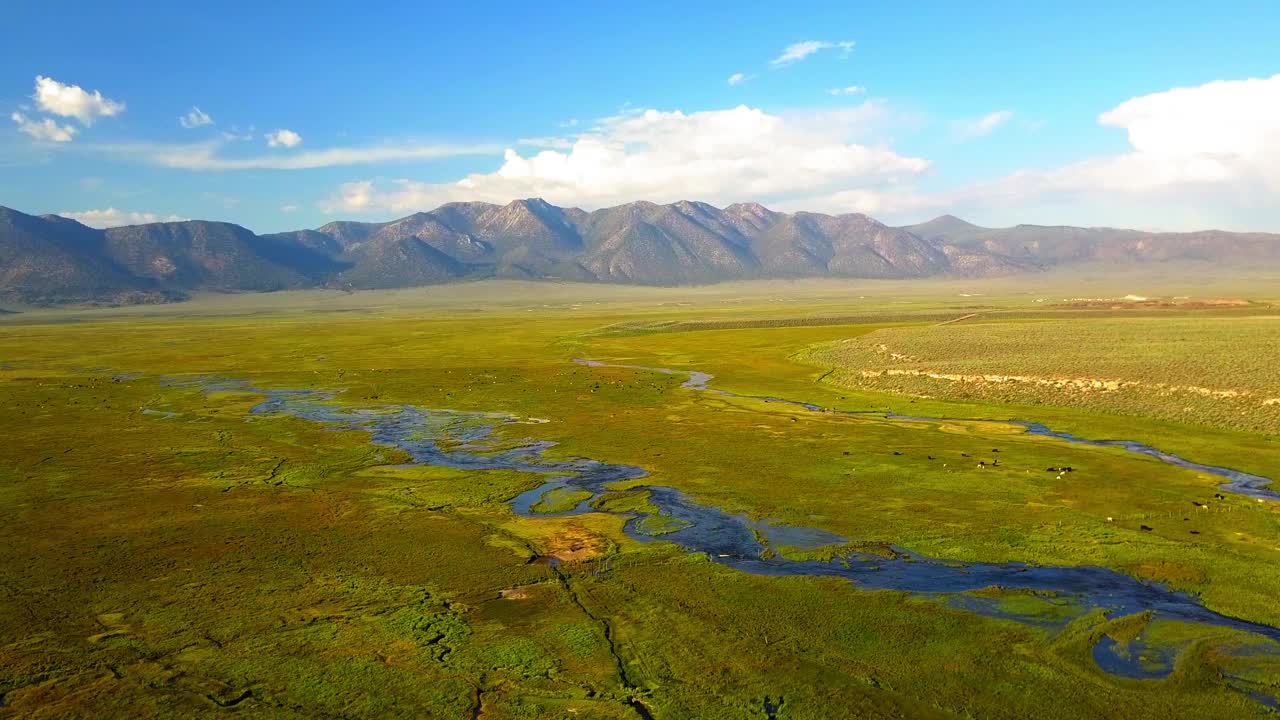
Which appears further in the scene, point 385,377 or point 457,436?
point 385,377

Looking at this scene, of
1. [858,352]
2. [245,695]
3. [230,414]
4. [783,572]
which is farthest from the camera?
[858,352]

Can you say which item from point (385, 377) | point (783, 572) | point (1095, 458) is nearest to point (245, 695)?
point (783, 572)

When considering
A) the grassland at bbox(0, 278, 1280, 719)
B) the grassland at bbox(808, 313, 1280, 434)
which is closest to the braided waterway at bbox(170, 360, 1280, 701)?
the grassland at bbox(0, 278, 1280, 719)

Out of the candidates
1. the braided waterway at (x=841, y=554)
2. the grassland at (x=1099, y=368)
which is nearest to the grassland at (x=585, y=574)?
the braided waterway at (x=841, y=554)

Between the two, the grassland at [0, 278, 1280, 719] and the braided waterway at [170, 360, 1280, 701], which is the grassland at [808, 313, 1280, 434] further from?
the braided waterway at [170, 360, 1280, 701]

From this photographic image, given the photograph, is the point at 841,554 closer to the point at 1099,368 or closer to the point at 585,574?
the point at 585,574

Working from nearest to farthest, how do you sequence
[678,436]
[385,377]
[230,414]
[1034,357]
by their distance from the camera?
[678,436] < [230,414] < [1034,357] < [385,377]

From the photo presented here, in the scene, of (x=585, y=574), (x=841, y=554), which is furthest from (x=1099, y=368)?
(x=585, y=574)

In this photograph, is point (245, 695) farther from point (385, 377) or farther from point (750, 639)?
point (385, 377)
